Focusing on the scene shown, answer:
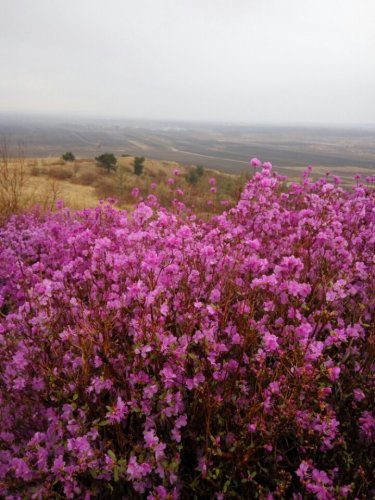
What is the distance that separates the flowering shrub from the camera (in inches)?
82.7

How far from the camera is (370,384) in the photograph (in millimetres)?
2533

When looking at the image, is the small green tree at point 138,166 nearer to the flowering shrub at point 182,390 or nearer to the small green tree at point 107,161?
the small green tree at point 107,161

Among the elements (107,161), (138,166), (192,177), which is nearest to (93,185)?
(107,161)

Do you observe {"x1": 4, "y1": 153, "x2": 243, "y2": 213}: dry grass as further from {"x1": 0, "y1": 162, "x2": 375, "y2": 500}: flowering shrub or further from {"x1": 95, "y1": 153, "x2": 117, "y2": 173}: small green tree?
{"x1": 0, "y1": 162, "x2": 375, "y2": 500}: flowering shrub

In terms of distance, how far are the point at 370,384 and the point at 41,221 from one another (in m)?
6.10

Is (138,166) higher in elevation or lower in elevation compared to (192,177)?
higher

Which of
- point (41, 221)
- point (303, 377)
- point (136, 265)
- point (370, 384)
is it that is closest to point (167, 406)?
point (303, 377)

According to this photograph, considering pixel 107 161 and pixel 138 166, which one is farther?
pixel 138 166

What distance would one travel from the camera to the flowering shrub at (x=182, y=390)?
210 cm

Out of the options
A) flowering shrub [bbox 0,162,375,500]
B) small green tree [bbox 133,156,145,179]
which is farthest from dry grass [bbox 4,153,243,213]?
flowering shrub [bbox 0,162,375,500]

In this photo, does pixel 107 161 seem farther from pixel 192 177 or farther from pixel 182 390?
pixel 182 390

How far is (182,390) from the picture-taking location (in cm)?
235

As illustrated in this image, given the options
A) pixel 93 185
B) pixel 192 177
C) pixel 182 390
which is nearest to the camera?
pixel 182 390

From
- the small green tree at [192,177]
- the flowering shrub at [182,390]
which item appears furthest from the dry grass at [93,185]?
the flowering shrub at [182,390]
